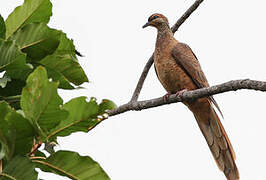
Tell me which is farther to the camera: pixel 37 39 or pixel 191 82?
pixel 191 82

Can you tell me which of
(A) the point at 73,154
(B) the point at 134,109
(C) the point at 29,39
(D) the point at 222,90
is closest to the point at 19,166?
(A) the point at 73,154

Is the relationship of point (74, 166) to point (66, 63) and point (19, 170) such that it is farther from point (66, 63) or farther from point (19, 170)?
point (66, 63)

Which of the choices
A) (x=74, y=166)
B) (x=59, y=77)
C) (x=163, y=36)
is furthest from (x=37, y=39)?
(x=163, y=36)

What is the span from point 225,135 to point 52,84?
4.87 meters

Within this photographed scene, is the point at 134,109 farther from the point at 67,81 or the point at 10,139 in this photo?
the point at 10,139

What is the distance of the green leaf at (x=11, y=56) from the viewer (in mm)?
1801

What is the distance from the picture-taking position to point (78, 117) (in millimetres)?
1761

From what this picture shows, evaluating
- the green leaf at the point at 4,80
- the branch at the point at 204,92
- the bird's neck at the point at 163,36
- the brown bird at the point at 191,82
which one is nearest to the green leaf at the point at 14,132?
the green leaf at the point at 4,80

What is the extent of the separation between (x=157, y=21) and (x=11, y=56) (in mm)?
5443

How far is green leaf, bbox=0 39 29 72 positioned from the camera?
1801 mm

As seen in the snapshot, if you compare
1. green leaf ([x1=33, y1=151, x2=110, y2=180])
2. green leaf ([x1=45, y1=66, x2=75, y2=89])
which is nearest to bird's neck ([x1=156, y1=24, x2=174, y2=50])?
green leaf ([x1=45, y1=66, x2=75, y2=89])

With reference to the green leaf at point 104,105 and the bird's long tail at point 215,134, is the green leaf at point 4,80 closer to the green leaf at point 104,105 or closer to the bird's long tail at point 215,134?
the green leaf at point 104,105

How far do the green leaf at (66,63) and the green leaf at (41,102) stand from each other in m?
0.50

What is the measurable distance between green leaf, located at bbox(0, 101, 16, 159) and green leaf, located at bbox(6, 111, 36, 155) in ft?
0.05
